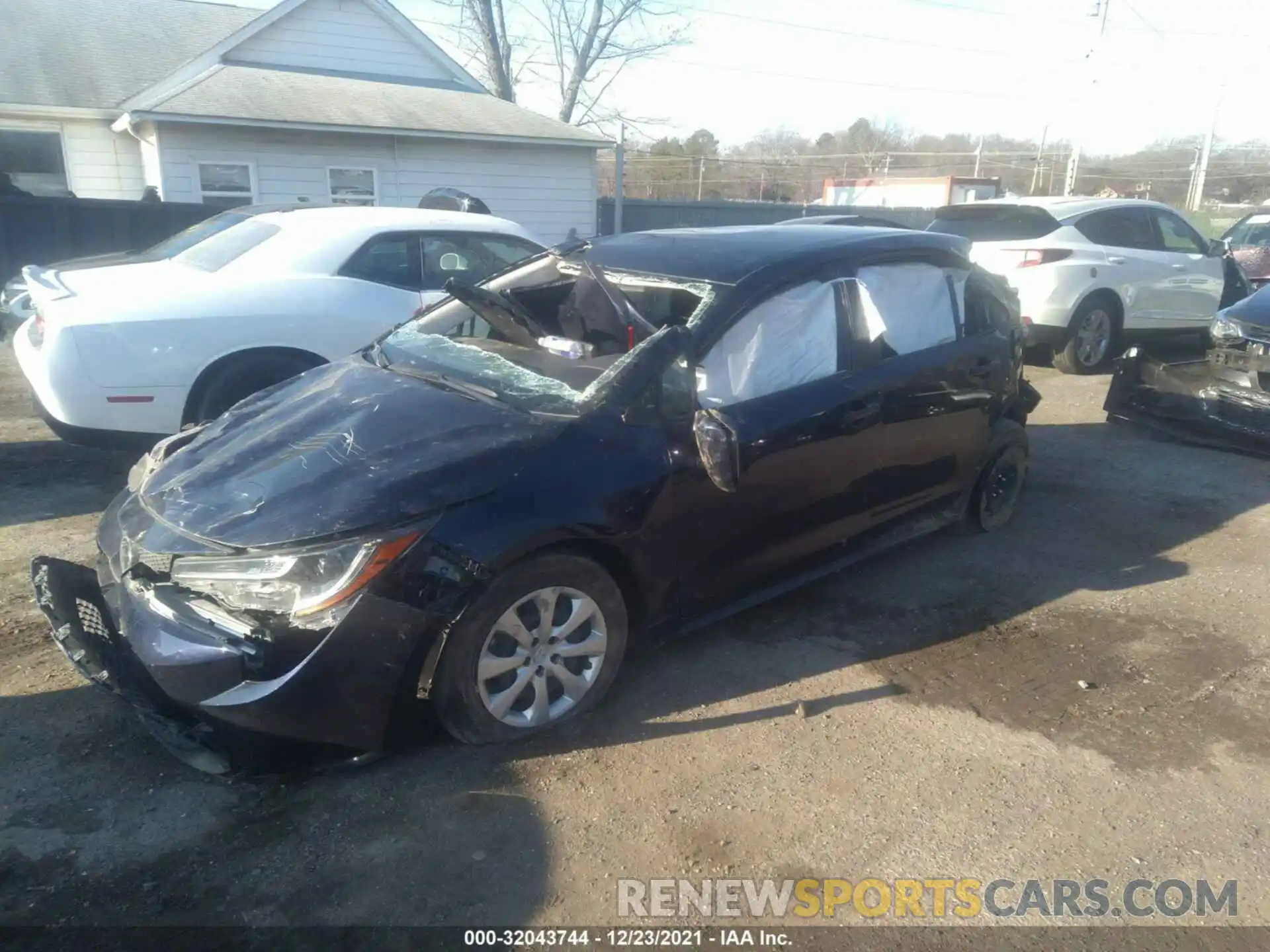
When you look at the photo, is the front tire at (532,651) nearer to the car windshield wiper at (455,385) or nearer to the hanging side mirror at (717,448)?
the hanging side mirror at (717,448)

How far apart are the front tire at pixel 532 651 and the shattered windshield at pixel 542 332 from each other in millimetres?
647

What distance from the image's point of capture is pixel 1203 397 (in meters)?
7.15

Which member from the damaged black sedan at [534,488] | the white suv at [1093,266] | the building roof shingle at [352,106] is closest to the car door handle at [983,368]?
the damaged black sedan at [534,488]

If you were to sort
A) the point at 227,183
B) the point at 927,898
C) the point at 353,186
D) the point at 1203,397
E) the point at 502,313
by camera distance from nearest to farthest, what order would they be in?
1. the point at 927,898
2. the point at 502,313
3. the point at 1203,397
4. the point at 227,183
5. the point at 353,186

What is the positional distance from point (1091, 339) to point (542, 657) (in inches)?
338

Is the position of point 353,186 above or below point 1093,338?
above

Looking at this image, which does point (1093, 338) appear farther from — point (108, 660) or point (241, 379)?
point (108, 660)

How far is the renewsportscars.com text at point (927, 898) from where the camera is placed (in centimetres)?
266

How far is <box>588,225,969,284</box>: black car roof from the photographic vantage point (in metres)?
4.10

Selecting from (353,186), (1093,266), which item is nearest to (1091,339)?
(1093,266)

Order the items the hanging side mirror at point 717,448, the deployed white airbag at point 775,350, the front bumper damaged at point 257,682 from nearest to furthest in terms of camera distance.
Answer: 1. the front bumper damaged at point 257,682
2. the hanging side mirror at point 717,448
3. the deployed white airbag at point 775,350

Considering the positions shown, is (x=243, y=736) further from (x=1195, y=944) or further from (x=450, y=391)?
(x=1195, y=944)

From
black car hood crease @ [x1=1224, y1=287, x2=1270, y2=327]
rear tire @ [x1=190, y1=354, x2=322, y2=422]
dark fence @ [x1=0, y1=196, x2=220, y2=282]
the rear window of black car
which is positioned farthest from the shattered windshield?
dark fence @ [x1=0, y1=196, x2=220, y2=282]

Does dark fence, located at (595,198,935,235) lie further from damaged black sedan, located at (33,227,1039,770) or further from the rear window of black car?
damaged black sedan, located at (33,227,1039,770)
